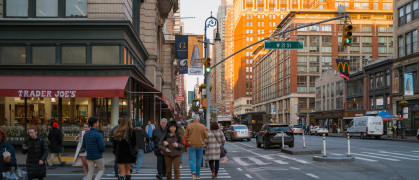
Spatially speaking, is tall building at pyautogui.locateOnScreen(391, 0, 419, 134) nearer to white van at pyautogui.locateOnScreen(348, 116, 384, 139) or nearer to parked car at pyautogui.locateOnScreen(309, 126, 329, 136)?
white van at pyautogui.locateOnScreen(348, 116, 384, 139)

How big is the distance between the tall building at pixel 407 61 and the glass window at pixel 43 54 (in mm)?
36581

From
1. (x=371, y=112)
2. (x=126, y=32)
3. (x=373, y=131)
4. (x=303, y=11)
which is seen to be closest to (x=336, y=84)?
(x=371, y=112)

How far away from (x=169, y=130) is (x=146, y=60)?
23.0 m

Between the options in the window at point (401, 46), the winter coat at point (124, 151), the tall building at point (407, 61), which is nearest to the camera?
the winter coat at point (124, 151)

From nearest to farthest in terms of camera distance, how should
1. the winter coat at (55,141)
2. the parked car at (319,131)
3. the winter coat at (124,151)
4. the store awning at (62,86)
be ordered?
the winter coat at (124,151), the winter coat at (55,141), the store awning at (62,86), the parked car at (319,131)

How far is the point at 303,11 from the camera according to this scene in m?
91.1

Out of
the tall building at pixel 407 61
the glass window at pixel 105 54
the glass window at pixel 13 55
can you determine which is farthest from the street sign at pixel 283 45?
the tall building at pixel 407 61

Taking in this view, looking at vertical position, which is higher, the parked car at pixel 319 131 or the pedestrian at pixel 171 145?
the pedestrian at pixel 171 145

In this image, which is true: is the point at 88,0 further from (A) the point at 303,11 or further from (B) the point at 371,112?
(A) the point at 303,11

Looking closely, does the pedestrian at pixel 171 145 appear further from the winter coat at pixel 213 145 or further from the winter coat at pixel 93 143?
the winter coat at pixel 213 145

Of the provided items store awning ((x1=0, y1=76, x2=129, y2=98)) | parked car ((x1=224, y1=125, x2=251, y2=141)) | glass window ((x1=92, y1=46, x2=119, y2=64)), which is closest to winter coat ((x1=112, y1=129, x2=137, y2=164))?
store awning ((x1=0, y1=76, x2=129, y2=98))

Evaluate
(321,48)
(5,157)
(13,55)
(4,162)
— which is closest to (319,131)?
(321,48)

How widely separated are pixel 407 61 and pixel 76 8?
4044 centimetres

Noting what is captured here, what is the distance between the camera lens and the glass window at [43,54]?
21.0 m
